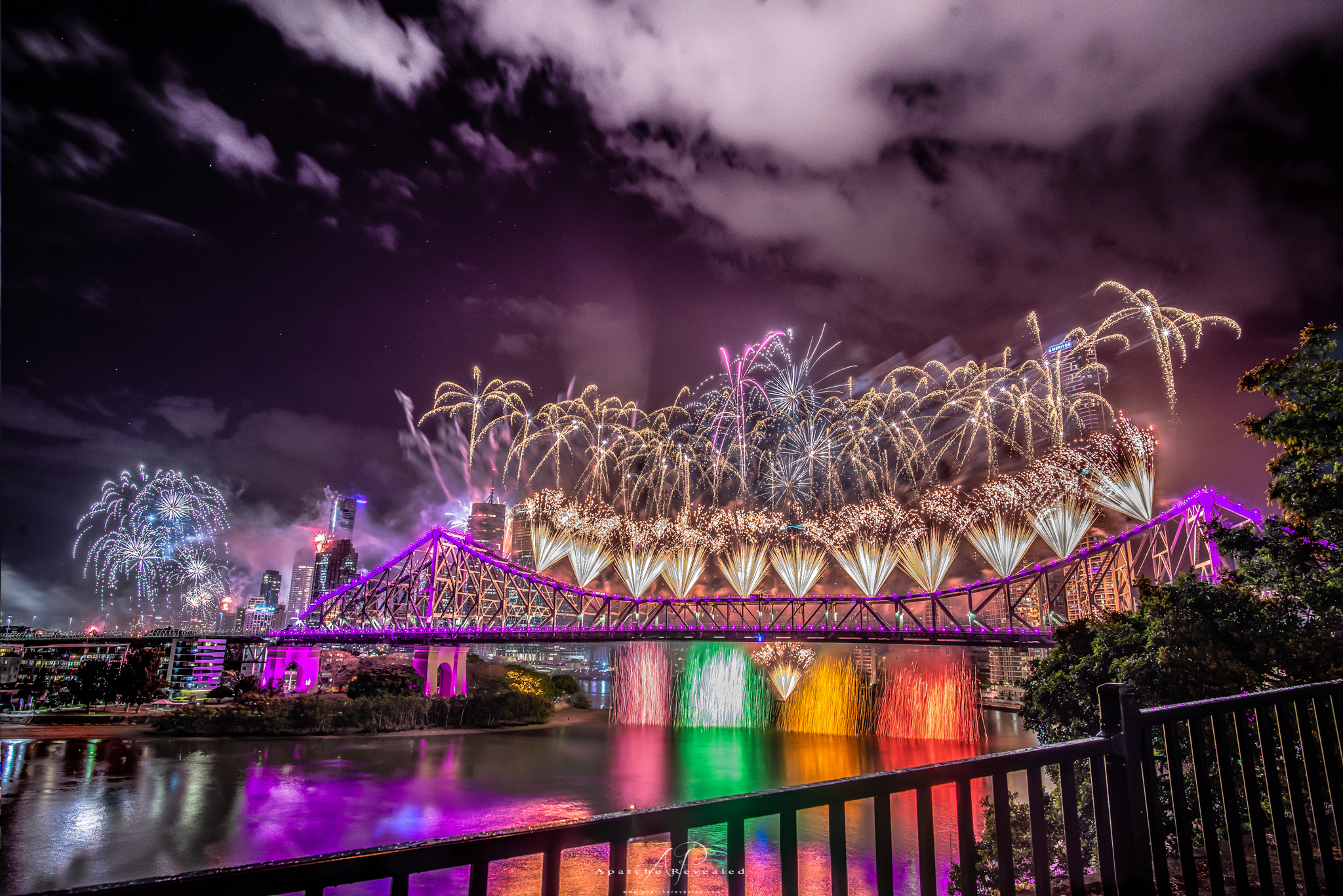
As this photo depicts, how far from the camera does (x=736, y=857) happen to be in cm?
251

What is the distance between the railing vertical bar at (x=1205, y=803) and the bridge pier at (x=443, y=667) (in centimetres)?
6791

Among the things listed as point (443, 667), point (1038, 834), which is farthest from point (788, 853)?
A: point (443, 667)

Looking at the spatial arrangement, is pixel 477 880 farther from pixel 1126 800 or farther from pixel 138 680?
pixel 138 680

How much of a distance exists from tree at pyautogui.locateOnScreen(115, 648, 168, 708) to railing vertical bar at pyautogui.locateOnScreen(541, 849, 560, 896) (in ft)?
250

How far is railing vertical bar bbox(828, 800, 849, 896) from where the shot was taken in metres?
2.40

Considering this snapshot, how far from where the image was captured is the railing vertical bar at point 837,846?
240 centimetres

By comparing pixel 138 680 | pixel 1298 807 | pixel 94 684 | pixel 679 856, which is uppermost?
pixel 679 856

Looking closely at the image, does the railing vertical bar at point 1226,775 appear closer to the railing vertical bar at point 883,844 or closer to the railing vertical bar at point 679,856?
the railing vertical bar at point 883,844

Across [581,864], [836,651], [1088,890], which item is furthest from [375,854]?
[836,651]

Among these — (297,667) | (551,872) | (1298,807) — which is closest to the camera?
(551,872)

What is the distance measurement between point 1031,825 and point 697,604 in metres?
59.1

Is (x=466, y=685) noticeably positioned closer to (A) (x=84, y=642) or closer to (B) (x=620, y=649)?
(B) (x=620, y=649)

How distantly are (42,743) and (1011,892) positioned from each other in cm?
6175

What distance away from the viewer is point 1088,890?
217 inches
